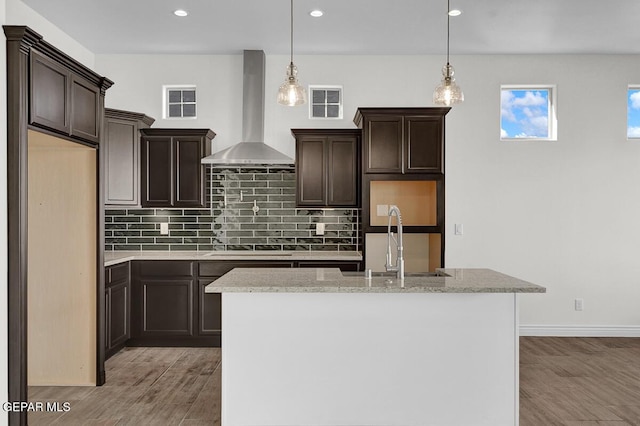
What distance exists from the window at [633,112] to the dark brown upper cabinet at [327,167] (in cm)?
299

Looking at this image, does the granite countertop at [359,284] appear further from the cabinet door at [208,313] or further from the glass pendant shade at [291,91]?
the cabinet door at [208,313]

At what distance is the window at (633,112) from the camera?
211 inches

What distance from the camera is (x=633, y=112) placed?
5.39 m

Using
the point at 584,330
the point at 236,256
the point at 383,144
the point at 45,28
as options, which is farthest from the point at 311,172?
the point at 584,330

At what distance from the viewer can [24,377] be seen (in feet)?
9.53

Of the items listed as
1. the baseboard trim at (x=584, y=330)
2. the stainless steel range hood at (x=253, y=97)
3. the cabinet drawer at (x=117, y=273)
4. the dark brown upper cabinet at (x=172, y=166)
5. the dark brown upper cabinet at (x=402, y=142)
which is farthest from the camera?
the baseboard trim at (x=584, y=330)

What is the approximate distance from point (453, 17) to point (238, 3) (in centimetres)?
186

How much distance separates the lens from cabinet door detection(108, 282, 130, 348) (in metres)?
4.38

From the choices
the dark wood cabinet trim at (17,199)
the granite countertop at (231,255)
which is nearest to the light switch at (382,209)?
the granite countertop at (231,255)

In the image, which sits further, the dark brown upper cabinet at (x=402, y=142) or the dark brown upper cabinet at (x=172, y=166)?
the dark brown upper cabinet at (x=172, y=166)

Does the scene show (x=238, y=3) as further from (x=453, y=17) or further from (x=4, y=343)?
(x=4, y=343)

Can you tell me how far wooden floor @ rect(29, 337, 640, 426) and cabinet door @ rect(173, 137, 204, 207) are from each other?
59.4 inches

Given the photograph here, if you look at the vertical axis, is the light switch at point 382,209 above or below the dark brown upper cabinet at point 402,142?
below

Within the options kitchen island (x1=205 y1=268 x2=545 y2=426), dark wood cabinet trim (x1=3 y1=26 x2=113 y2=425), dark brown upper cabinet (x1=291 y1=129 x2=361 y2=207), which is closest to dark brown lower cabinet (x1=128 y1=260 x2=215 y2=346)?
dark brown upper cabinet (x1=291 y1=129 x2=361 y2=207)
